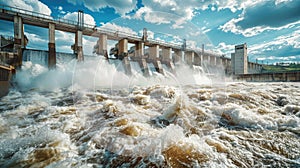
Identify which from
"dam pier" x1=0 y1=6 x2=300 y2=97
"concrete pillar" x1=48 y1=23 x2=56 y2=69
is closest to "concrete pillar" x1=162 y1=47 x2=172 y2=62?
"dam pier" x1=0 y1=6 x2=300 y2=97

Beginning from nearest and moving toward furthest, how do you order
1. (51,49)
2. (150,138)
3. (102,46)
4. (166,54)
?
(150,138), (51,49), (102,46), (166,54)

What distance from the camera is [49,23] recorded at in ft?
50.2

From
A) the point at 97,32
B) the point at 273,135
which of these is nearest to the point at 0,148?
the point at 273,135

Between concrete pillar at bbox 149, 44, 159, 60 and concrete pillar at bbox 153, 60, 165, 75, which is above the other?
concrete pillar at bbox 149, 44, 159, 60

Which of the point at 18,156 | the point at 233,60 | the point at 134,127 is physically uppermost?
the point at 233,60

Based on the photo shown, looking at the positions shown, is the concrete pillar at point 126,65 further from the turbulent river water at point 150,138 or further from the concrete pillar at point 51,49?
the turbulent river water at point 150,138

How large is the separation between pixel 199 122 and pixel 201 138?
891 mm

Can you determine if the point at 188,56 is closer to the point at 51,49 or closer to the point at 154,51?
the point at 154,51

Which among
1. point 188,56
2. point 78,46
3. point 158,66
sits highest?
point 78,46


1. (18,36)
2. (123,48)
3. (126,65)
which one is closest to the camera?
(18,36)

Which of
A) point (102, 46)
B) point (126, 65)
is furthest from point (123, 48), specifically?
point (102, 46)

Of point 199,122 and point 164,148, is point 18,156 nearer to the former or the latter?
point 164,148

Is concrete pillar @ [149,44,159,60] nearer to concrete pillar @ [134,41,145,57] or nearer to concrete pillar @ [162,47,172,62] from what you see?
concrete pillar @ [162,47,172,62]

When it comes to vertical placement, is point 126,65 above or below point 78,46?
below
